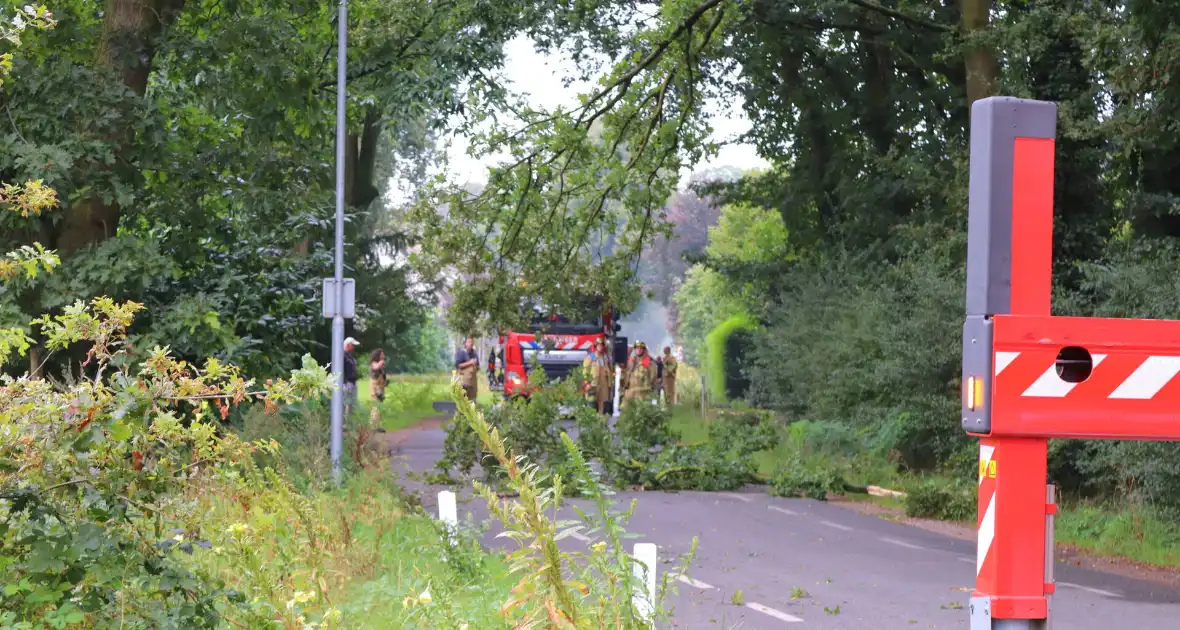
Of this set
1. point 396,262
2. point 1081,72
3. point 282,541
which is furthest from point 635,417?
point 396,262

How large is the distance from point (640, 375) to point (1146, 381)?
28.1 metres

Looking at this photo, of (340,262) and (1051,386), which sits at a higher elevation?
(340,262)

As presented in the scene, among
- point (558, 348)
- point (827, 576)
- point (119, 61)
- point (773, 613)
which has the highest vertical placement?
point (119, 61)

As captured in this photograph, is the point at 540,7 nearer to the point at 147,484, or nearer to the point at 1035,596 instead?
the point at 147,484

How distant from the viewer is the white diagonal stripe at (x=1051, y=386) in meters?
4.73

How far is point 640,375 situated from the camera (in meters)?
32.8

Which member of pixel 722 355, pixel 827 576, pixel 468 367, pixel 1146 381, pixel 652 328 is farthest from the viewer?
pixel 652 328

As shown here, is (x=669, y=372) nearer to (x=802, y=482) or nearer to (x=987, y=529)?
(x=802, y=482)

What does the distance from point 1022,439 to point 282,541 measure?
690cm


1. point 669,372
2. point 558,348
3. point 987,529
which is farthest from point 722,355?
point 987,529

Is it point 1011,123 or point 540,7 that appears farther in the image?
point 540,7

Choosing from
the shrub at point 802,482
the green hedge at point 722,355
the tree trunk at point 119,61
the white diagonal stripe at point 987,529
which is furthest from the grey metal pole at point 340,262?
the green hedge at point 722,355

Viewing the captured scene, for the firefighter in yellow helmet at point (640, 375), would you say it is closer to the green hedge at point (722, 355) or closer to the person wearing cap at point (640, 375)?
the person wearing cap at point (640, 375)

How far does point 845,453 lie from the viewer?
2377cm
